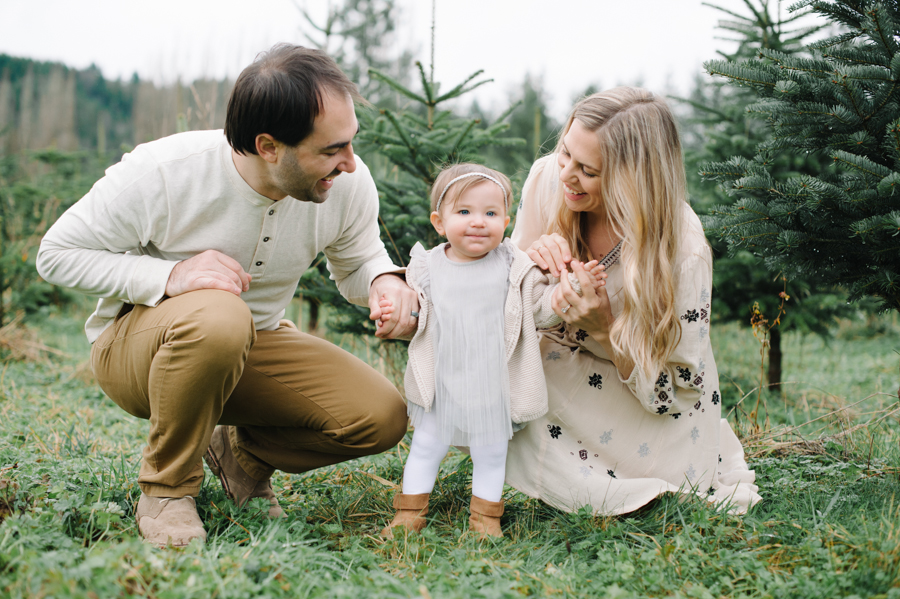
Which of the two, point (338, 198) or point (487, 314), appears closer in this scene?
point (487, 314)

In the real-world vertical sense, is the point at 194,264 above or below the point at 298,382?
above

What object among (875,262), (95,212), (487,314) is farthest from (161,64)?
(875,262)

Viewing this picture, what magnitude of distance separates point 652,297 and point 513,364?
0.51 meters

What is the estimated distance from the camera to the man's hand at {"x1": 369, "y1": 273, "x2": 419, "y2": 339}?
2.12m

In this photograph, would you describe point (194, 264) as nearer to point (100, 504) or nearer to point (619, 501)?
point (100, 504)

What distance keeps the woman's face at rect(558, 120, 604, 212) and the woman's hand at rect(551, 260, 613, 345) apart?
0.30 meters

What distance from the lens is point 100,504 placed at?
78.6 inches

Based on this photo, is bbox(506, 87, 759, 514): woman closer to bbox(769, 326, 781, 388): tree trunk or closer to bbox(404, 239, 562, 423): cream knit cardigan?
bbox(404, 239, 562, 423): cream knit cardigan

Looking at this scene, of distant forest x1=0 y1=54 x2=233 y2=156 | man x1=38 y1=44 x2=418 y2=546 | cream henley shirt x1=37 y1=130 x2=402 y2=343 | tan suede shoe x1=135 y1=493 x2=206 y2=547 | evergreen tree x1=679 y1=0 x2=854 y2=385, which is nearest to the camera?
tan suede shoe x1=135 y1=493 x2=206 y2=547

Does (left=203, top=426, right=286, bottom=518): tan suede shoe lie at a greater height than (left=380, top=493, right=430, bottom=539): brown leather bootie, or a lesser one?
lesser

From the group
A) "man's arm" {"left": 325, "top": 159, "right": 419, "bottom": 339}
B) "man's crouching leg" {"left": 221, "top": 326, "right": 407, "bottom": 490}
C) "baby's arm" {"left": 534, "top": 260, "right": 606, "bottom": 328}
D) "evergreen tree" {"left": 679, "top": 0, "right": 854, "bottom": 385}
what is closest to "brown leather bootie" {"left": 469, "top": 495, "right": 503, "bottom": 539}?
"man's crouching leg" {"left": 221, "top": 326, "right": 407, "bottom": 490}

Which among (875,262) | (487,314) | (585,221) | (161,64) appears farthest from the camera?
(161,64)

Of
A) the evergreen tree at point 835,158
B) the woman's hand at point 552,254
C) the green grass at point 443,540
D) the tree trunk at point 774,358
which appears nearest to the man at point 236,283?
the green grass at point 443,540

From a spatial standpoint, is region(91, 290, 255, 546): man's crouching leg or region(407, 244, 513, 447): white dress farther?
region(407, 244, 513, 447): white dress
